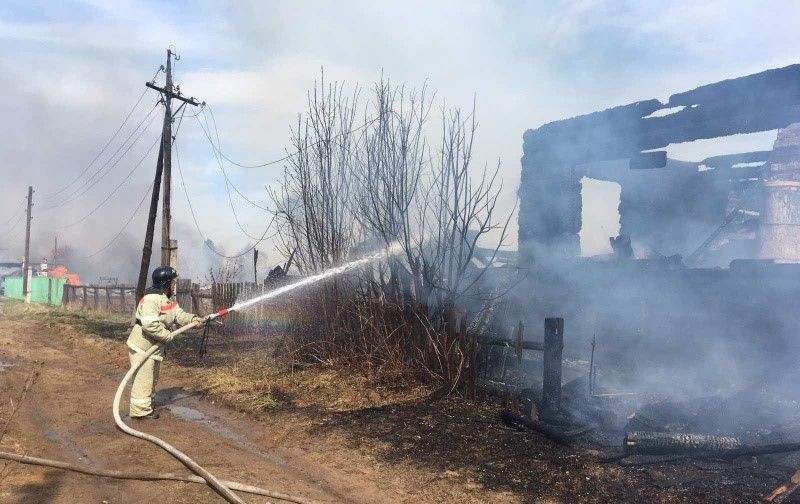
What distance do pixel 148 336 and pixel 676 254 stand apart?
1010cm

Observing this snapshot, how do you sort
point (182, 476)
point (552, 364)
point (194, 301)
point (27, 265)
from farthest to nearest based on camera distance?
point (27, 265), point (194, 301), point (552, 364), point (182, 476)

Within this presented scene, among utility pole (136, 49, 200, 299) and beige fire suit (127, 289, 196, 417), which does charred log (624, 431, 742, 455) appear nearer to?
beige fire suit (127, 289, 196, 417)

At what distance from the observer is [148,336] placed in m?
6.79

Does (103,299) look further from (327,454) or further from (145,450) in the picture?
(327,454)

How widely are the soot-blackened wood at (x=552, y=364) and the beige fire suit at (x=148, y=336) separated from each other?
14.2 feet

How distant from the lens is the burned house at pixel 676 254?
9164 millimetres

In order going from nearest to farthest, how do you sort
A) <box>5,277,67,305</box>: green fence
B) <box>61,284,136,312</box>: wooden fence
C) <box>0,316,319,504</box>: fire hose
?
<box>0,316,319,504</box>: fire hose → <box>61,284,136,312</box>: wooden fence → <box>5,277,67,305</box>: green fence

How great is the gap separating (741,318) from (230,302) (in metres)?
11.8

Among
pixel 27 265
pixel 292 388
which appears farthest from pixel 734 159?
pixel 27 265

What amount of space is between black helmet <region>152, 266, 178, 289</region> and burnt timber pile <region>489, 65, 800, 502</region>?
4.48 metres

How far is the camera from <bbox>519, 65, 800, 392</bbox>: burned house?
916 centimetres

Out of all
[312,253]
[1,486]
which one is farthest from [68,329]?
[1,486]

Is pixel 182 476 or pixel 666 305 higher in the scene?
pixel 666 305

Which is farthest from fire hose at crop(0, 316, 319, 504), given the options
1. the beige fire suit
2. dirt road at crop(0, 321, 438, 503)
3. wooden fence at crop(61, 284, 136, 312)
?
wooden fence at crop(61, 284, 136, 312)
